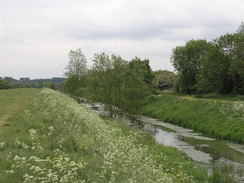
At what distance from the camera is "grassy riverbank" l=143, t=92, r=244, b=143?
2908 cm

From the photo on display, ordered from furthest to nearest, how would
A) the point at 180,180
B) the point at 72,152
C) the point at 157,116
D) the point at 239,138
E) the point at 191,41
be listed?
the point at 191,41 → the point at 157,116 → the point at 239,138 → the point at 180,180 → the point at 72,152

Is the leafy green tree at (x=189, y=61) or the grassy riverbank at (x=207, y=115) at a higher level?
the leafy green tree at (x=189, y=61)

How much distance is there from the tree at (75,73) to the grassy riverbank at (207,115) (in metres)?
12.0

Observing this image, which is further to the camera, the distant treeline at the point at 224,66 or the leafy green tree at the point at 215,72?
the leafy green tree at the point at 215,72

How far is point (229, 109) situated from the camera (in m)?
33.2

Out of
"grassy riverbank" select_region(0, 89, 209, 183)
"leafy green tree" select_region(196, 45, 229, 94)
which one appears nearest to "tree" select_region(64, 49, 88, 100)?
"leafy green tree" select_region(196, 45, 229, 94)

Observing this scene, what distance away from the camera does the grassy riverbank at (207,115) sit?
95.4 ft

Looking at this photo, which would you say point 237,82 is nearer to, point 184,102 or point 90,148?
point 184,102

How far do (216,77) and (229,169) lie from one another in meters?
41.1

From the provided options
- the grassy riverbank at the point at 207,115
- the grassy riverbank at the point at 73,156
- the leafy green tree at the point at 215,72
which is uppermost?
the leafy green tree at the point at 215,72

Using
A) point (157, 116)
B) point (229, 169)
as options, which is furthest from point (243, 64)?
point (229, 169)

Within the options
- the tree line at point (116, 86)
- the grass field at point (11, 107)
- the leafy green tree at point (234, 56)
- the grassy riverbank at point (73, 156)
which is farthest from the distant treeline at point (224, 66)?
the grassy riverbank at point (73, 156)

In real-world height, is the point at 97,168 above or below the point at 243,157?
above

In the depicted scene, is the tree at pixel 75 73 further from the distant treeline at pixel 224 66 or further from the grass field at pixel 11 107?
the distant treeline at pixel 224 66
